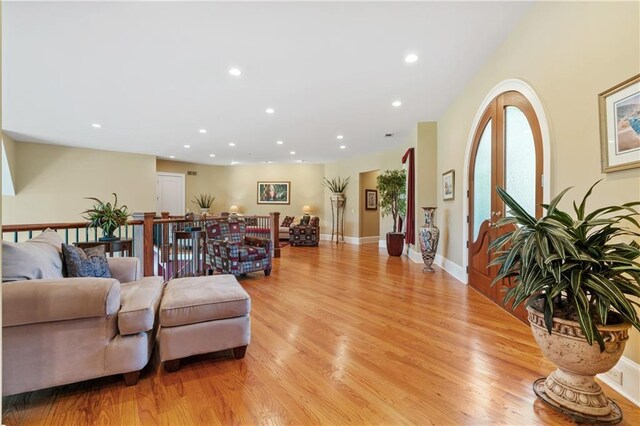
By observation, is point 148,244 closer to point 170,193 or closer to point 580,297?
point 580,297

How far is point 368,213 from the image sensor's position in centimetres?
918

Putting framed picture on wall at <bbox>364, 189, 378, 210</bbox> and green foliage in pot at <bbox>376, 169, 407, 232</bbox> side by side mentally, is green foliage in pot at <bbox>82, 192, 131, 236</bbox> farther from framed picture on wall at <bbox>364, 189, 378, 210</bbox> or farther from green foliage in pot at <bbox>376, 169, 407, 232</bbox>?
framed picture on wall at <bbox>364, 189, 378, 210</bbox>

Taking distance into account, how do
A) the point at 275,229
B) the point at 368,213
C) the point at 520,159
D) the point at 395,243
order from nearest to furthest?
the point at 520,159 → the point at 275,229 → the point at 395,243 → the point at 368,213

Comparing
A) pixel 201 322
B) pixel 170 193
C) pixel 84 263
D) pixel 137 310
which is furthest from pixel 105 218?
pixel 170 193

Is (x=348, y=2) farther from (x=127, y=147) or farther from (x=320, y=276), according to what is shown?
(x=127, y=147)

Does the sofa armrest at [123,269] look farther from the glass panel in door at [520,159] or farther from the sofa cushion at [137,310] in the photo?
the glass panel in door at [520,159]

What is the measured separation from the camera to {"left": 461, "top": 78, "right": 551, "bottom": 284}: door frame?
236 centimetres

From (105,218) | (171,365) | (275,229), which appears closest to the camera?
(171,365)

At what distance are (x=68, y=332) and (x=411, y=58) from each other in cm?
380

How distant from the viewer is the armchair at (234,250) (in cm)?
426

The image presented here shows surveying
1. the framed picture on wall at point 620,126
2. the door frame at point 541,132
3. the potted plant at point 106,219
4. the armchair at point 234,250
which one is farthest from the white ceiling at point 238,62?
the armchair at point 234,250

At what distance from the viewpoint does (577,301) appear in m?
1.47

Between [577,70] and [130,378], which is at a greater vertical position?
[577,70]

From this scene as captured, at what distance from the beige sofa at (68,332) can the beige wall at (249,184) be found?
8.20 meters
